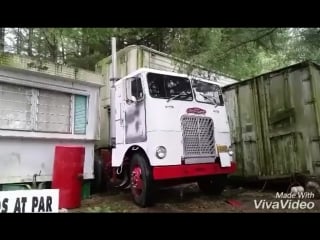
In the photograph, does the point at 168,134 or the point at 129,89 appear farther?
the point at 129,89

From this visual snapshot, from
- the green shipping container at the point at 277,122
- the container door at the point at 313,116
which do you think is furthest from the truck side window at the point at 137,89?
the container door at the point at 313,116

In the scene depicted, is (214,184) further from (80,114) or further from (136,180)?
(80,114)

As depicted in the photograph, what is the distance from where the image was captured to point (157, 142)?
438 cm

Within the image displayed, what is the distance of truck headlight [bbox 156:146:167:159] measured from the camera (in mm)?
4332

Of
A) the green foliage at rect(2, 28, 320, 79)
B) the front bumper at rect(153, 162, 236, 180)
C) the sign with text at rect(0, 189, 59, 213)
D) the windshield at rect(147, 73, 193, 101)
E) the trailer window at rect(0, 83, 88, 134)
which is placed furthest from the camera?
the trailer window at rect(0, 83, 88, 134)

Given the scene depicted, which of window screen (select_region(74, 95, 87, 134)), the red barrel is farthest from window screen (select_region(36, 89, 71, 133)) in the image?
the red barrel

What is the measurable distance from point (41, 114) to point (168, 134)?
2094mm

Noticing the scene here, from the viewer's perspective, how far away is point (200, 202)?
4.87 meters

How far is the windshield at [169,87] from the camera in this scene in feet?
15.5
